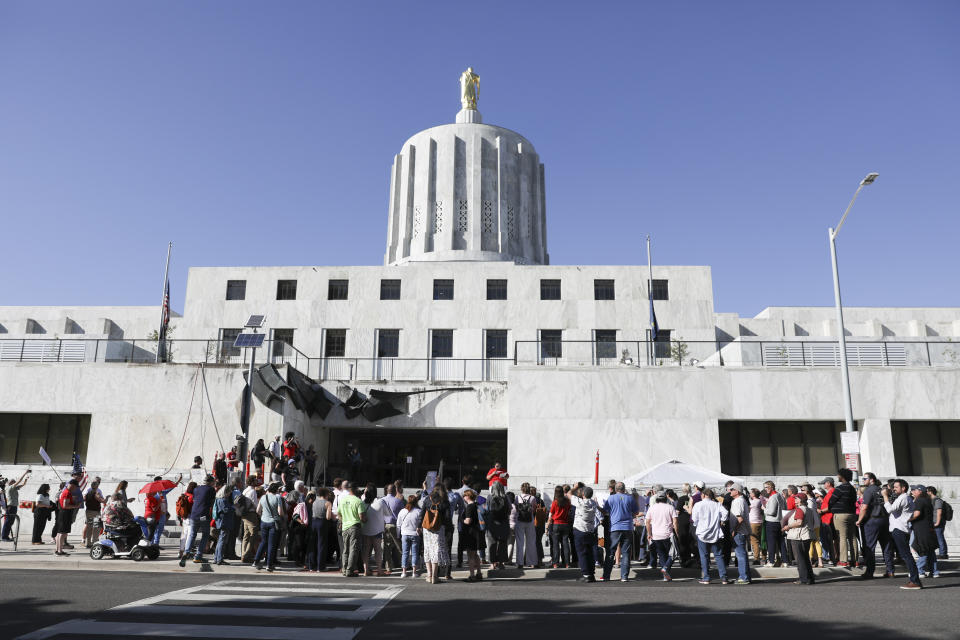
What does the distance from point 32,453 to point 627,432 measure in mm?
24134

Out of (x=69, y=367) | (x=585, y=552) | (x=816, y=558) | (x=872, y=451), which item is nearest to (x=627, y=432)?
(x=872, y=451)

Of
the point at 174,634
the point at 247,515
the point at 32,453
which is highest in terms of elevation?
the point at 32,453

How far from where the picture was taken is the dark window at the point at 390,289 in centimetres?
3931

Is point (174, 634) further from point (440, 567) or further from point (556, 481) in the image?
point (556, 481)

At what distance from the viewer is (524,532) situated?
16.0 m

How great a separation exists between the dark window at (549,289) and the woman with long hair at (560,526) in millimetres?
23704

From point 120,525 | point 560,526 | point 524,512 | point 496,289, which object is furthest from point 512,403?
point 120,525

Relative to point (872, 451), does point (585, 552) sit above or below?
below

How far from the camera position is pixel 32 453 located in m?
29.3

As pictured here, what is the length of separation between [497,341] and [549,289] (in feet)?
13.9

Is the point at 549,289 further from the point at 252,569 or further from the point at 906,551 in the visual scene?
the point at 906,551

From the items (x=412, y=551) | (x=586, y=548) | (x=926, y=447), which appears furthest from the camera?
(x=926, y=447)

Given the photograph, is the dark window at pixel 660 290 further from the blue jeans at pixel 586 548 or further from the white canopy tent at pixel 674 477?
the blue jeans at pixel 586 548

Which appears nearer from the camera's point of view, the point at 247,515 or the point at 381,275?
the point at 247,515
